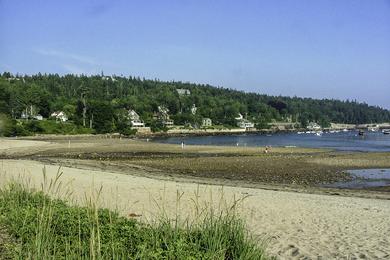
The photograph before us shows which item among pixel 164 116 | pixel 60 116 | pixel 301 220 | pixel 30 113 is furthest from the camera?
pixel 164 116

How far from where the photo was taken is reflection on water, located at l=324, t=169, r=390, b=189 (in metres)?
25.8

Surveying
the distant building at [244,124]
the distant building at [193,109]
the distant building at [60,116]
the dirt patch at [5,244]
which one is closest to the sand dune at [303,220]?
the dirt patch at [5,244]

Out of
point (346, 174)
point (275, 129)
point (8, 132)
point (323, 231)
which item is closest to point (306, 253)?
point (323, 231)

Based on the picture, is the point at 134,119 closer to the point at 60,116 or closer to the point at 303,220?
the point at 60,116

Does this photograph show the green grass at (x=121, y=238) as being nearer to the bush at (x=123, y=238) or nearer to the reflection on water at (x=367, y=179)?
the bush at (x=123, y=238)

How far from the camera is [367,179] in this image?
2891 cm

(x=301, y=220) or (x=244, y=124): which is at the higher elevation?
(x=244, y=124)

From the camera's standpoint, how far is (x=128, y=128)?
Result: 111312mm

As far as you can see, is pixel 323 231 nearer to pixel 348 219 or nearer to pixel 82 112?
pixel 348 219

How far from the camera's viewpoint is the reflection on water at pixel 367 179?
2584 cm

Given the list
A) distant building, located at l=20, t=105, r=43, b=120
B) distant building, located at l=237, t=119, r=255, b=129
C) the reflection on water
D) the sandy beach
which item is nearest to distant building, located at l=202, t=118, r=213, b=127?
distant building, located at l=237, t=119, r=255, b=129

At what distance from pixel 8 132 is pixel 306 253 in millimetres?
87081

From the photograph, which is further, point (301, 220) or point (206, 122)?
point (206, 122)

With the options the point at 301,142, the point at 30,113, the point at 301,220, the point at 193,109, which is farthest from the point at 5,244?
the point at 193,109
